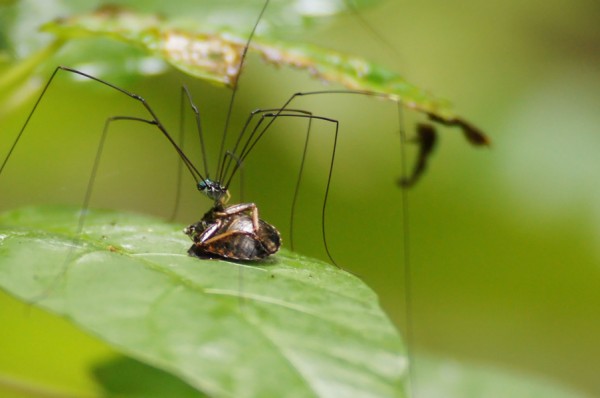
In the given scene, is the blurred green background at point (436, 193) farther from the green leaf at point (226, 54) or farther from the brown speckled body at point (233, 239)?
the green leaf at point (226, 54)

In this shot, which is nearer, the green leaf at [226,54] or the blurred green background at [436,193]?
the green leaf at [226,54]

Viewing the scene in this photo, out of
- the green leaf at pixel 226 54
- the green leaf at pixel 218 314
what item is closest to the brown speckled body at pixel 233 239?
the green leaf at pixel 218 314

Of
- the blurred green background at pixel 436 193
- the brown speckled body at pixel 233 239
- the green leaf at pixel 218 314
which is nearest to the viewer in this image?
the green leaf at pixel 218 314

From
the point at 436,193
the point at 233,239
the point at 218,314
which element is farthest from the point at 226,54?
the point at 436,193

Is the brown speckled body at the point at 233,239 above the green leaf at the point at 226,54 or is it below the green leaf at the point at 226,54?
below

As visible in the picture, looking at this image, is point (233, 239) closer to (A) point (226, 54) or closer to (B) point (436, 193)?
(A) point (226, 54)

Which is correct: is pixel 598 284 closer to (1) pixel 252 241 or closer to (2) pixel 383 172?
(2) pixel 383 172
